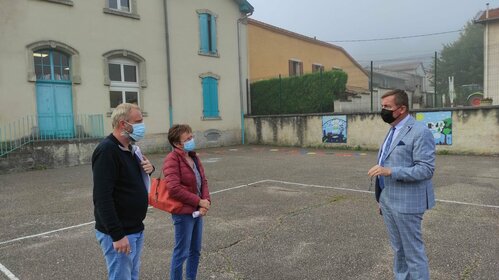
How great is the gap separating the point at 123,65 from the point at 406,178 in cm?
1548

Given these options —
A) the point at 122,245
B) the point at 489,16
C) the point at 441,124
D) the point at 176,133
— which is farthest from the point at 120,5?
the point at 489,16

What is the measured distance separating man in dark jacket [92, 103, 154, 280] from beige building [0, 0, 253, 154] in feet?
41.1

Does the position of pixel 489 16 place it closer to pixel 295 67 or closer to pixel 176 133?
pixel 295 67

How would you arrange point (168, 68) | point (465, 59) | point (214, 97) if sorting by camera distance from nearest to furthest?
point (168, 68), point (214, 97), point (465, 59)

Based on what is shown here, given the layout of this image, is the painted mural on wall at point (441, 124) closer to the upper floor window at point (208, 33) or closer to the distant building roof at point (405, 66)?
the upper floor window at point (208, 33)

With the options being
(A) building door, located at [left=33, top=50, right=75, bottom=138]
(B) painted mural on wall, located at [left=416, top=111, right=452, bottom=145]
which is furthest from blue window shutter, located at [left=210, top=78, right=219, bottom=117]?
(B) painted mural on wall, located at [left=416, top=111, right=452, bottom=145]

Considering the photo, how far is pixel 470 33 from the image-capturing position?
51531 millimetres

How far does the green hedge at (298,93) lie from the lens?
1875 centimetres

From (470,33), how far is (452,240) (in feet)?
183

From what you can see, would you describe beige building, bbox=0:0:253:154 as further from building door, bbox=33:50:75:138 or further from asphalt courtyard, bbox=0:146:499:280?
asphalt courtyard, bbox=0:146:499:280

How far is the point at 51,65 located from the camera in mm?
14461

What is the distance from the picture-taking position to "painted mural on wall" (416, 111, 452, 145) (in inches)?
568

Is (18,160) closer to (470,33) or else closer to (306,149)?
(306,149)

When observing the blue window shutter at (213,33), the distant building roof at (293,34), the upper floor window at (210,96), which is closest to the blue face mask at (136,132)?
the upper floor window at (210,96)
